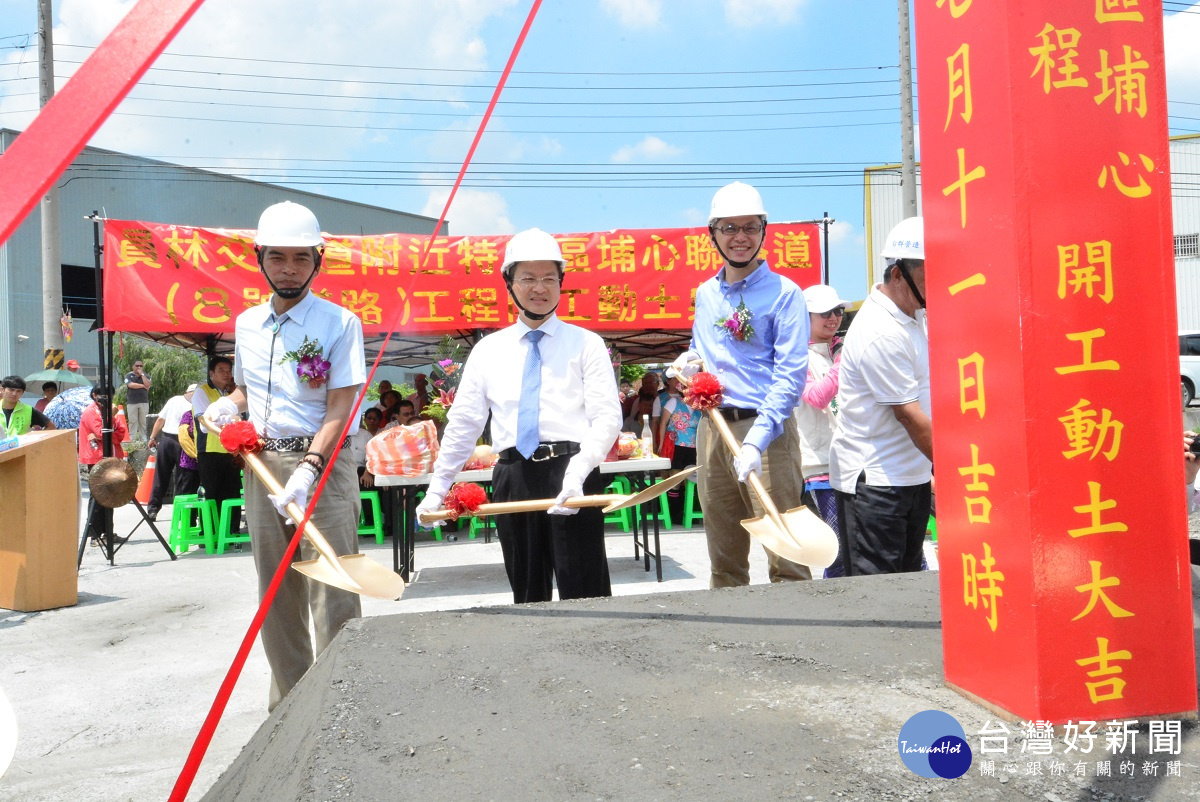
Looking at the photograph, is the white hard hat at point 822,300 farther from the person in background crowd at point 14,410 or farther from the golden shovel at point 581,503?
the person in background crowd at point 14,410

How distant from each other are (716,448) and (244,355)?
1.92 metres

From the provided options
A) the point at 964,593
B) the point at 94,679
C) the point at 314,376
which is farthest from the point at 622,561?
the point at 964,593

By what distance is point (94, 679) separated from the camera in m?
4.56

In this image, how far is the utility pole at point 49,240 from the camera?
1140 cm

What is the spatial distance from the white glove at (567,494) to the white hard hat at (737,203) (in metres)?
1.35

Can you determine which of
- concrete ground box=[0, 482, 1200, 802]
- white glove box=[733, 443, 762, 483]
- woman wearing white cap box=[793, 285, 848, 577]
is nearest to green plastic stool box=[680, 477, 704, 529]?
concrete ground box=[0, 482, 1200, 802]

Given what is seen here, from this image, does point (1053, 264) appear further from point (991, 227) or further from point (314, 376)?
point (314, 376)

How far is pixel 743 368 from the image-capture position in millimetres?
3652

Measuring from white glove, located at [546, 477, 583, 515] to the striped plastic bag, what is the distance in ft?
12.3

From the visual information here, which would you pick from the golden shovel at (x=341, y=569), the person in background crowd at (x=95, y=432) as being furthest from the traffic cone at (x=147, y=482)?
the golden shovel at (x=341, y=569)

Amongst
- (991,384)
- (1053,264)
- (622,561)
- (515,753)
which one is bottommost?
(622,561)

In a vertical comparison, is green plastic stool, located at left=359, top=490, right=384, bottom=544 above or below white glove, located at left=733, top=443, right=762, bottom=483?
below

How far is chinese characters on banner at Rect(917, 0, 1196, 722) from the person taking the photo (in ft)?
5.05

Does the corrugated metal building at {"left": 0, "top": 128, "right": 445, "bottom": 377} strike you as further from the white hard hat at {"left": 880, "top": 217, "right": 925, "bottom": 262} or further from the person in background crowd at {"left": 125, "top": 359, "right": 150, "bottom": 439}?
the white hard hat at {"left": 880, "top": 217, "right": 925, "bottom": 262}
